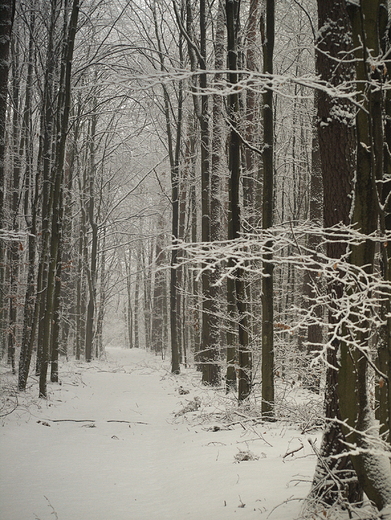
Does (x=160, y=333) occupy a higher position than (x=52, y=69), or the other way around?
(x=52, y=69)

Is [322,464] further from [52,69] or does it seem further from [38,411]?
[52,69]

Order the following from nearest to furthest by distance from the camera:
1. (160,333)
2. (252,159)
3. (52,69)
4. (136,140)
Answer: (52,69) < (252,159) < (136,140) < (160,333)

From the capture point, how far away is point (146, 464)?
558 cm

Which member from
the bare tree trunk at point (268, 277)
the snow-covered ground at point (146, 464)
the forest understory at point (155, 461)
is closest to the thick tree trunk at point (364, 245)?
the forest understory at point (155, 461)

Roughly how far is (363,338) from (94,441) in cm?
541

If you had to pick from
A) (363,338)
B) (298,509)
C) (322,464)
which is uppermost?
(363,338)

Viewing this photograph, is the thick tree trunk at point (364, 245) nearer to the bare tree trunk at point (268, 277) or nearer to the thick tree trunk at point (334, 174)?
the thick tree trunk at point (334, 174)

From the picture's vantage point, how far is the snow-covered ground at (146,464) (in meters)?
3.97

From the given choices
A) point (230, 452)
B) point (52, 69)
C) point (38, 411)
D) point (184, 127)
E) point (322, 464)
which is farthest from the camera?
point (184, 127)

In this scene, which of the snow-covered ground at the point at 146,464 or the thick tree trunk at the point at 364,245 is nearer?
the thick tree trunk at the point at 364,245

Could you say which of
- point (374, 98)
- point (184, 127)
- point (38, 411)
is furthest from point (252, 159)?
point (374, 98)

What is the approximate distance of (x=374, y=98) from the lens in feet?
9.11

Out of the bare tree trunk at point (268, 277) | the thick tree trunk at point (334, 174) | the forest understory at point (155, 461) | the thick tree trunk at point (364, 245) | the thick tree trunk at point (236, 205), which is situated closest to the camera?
the thick tree trunk at point (364, 245)

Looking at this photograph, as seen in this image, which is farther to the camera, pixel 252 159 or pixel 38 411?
pixel 252 159
